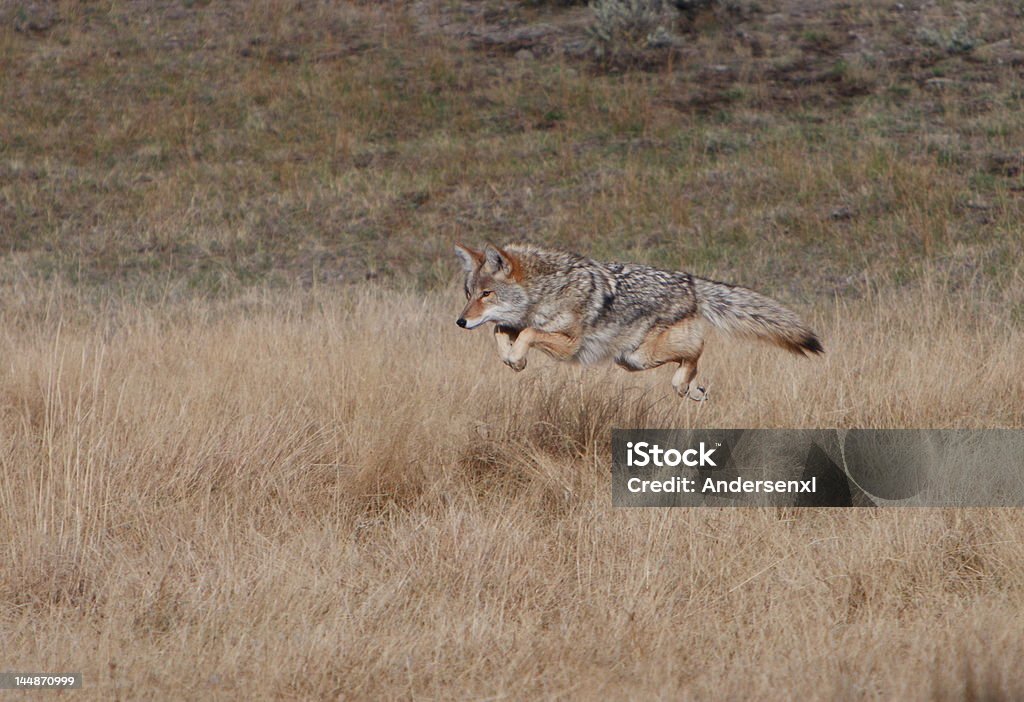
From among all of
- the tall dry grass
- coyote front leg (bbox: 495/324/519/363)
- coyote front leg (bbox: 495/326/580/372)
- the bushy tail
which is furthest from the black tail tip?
coyote front leg (bbox: 495/324/519/363)

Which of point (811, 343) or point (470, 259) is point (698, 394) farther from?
point (470, 259)

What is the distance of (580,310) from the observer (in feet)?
17.4

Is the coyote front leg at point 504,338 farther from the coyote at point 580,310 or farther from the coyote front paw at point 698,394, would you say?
the coyote front paw at point 698,394

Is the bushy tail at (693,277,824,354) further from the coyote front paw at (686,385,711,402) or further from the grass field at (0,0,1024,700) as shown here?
the grass field at (0,0,1024,700)

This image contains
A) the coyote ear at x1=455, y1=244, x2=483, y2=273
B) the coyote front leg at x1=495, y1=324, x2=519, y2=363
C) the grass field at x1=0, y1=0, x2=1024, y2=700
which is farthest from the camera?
the coyote ear at x1=455, y1=244, x2=483, y2=273

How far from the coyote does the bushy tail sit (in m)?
0.12

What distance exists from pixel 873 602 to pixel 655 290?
186 cm

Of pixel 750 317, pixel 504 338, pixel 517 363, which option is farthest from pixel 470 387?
pixel 750 317

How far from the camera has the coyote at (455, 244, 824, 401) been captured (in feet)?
17.2

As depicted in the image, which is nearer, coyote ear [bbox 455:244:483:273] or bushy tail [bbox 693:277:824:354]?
coyote ear [bbox 455:244:483:273]

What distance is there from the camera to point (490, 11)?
70.9ft

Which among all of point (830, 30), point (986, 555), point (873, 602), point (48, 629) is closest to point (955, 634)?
point (873, 602)

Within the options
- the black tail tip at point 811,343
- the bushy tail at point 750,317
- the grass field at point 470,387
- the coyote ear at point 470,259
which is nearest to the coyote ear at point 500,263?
the coyote ear at point 470,259

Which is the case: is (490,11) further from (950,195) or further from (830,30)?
(950,195)
